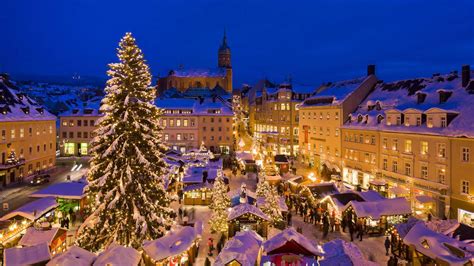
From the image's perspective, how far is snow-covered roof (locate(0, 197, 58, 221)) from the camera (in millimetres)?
23334

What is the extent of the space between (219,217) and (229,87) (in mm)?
88294

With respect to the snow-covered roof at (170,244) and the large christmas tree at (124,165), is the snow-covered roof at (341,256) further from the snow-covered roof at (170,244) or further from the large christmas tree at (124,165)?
the large christmas tree at (124,165)

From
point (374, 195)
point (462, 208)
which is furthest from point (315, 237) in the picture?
point (462, 208)

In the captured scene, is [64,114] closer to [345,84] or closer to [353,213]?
[345,84]

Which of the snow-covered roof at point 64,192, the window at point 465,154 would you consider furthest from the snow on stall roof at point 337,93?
the snow-covered roof at point 64,192

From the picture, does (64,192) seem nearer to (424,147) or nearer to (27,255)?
(27,255)

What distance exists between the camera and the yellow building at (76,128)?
6956 cm

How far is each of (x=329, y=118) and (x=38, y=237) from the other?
40075 mm

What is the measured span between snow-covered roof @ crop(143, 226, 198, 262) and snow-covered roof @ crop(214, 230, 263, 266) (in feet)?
8.36

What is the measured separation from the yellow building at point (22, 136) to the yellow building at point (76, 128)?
42.8ft

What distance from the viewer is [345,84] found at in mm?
52781

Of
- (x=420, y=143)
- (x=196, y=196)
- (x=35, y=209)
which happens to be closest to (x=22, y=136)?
(x=35, y=209)

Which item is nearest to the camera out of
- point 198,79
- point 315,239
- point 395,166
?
point 315,239

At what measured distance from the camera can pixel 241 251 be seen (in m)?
17.0
